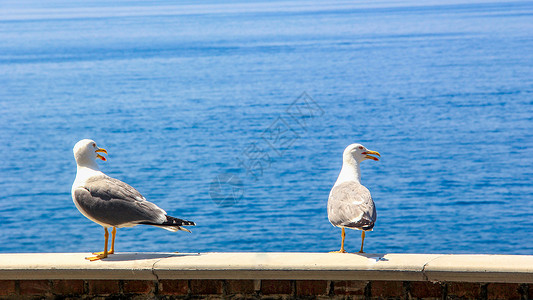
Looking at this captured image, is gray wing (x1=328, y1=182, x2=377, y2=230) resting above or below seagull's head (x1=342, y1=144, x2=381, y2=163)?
below

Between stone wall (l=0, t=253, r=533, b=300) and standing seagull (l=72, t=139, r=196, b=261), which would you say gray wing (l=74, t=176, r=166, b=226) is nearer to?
standing seagull (l=72, t=139, r=196, b=261)

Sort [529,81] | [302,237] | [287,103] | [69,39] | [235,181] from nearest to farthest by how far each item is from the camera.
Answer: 1. [302,237]
2. [235,181]
3. [287,103]
4. [529,81]
5. [69,39]

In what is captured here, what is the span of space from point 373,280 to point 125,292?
5.54ft

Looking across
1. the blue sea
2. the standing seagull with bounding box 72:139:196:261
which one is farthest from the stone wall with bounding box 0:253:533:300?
the blue sea

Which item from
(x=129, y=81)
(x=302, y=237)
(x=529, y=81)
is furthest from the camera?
(x=129, y=81)

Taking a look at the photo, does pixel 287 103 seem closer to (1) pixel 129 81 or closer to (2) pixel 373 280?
(1) pixel 129 81

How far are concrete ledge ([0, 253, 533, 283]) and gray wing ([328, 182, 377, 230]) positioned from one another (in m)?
0.78

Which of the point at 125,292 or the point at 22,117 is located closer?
the point at 125,292

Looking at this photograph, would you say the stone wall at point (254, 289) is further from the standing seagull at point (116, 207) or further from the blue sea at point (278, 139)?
the blue sea at point (278, 139)

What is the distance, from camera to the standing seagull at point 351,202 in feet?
20.8

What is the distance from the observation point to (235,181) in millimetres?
39469

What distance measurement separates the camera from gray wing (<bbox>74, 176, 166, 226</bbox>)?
5961 mm

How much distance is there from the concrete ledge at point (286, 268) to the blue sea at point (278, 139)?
20.2m

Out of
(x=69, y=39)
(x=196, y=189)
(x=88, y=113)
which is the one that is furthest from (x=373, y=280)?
(x=69, y=39)
